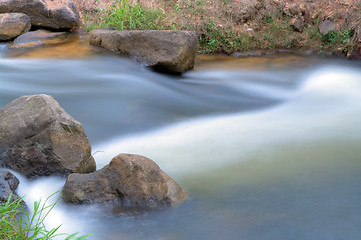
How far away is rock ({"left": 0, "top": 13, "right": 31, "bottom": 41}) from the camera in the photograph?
8.24m

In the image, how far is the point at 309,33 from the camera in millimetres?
8227

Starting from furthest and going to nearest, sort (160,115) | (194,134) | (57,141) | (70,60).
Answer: (70,60) < (160,115) < (194,134) < (57,141)

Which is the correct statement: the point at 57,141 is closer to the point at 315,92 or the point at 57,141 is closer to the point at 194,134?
the point at 194,134

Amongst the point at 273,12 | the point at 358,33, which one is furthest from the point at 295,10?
the point at 358,33

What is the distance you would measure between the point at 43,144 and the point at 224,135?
2.01m

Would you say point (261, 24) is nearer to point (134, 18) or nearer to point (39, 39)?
point (134, 18)

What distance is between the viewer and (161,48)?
6.77 metres

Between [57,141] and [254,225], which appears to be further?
[57,141]

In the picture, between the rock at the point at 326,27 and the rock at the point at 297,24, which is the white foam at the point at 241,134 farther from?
the rock at the point at 297,24

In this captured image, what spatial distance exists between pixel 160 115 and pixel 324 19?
451 cm

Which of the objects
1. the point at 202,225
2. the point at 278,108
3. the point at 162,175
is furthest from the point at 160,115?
the point at 202,225

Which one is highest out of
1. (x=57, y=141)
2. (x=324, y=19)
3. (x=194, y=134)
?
(x=324, y=19)

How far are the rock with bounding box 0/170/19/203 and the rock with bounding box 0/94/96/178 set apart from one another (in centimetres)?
24

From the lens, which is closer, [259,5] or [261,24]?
[261,24]
